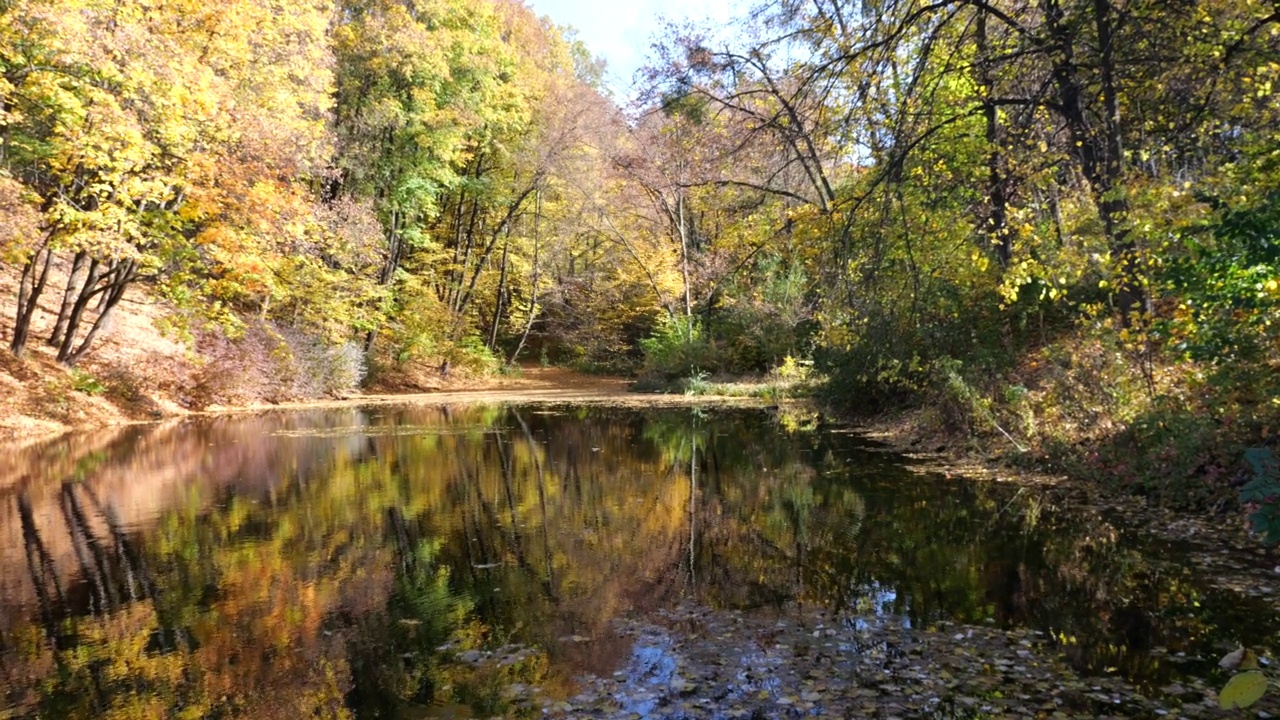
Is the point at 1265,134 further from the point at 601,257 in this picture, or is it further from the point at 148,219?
the point at 601,257

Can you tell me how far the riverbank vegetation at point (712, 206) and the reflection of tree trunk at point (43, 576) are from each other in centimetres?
592

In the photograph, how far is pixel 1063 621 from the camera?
17.8 ft

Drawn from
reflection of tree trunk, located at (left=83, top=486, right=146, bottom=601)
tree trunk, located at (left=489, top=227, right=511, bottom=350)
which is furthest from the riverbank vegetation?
reflection of tree trunk, located at (left=83, top=486, right=146, bottom=601)

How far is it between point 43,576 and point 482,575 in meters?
3.70

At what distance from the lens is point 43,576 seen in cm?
688

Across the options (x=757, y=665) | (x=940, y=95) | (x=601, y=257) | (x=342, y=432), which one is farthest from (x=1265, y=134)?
(x=601, y=257)

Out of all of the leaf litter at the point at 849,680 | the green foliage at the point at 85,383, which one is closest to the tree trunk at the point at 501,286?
the green foliage at the point at 85,383

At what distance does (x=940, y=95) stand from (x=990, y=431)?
16.4 feet

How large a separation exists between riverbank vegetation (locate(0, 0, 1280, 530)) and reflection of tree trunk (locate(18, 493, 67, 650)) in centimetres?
592

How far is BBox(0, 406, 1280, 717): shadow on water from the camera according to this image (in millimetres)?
4781

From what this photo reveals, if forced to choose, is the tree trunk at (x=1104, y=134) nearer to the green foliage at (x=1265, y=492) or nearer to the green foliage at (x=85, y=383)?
the green foliage at (x=1265, y=492)

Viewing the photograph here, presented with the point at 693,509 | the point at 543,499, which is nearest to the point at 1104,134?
the point at 693,509

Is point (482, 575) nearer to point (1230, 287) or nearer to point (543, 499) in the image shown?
point (543, 499)

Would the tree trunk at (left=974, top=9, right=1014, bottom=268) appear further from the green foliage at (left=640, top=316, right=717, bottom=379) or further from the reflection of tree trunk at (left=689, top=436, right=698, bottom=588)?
the green foliage at (left=640, top=316, right=717, bottom=379)
